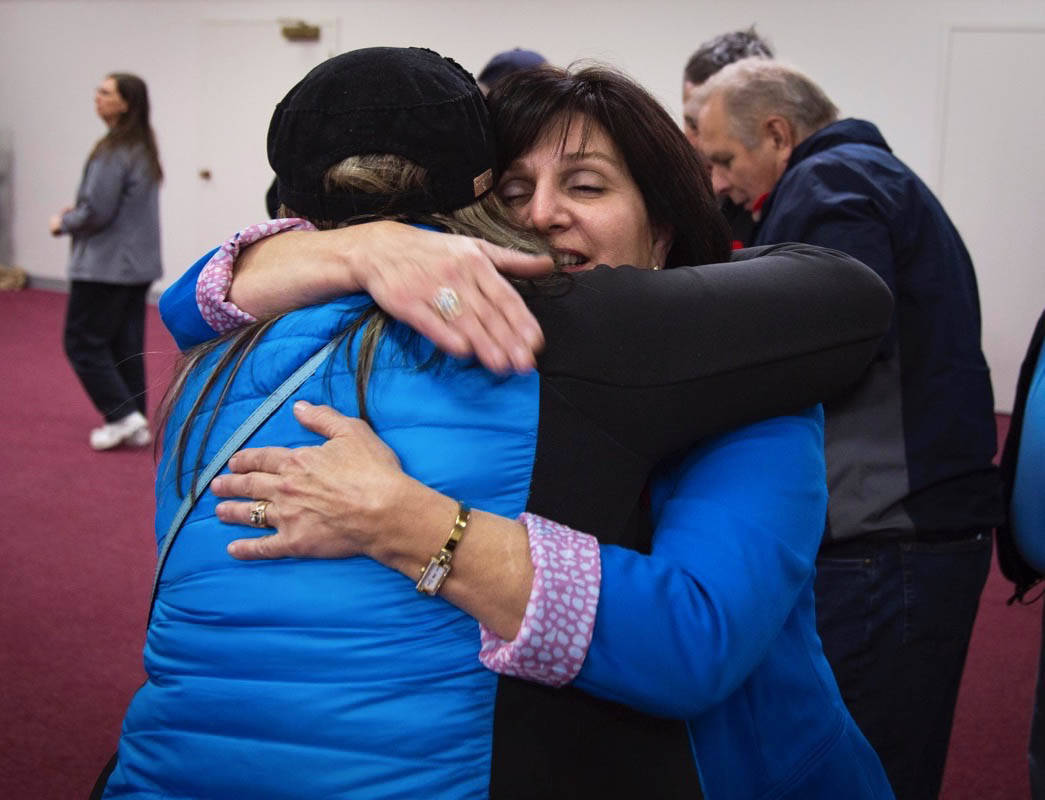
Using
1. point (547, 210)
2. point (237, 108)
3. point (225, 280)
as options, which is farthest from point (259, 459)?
point (237, 108)

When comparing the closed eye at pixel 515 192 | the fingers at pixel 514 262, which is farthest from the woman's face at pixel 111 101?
the fingers at pixel 514 262

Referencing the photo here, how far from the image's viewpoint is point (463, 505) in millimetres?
939

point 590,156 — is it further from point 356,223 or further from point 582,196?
point 356,223

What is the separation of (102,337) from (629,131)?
14.5 ft

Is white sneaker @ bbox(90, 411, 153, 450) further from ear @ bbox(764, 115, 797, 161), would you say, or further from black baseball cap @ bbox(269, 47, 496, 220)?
black baseball cap @ bbox(269, 47, 496, 220)

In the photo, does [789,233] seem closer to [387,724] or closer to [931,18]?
[387,724]

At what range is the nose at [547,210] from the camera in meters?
1.43

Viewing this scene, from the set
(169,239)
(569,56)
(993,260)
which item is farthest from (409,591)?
(169,239)

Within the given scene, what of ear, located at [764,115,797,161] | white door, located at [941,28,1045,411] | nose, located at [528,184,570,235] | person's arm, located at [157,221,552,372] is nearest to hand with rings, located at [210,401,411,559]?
person's arm, located at [157,221,552,372]

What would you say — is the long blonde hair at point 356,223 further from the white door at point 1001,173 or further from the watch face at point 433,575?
the white door at point 1001,173

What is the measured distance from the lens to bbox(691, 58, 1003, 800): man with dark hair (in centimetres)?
192

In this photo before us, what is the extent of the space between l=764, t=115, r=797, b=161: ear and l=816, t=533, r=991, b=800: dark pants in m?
1.06

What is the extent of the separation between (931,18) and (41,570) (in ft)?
20.5

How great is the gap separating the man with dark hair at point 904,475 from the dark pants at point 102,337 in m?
3.99
